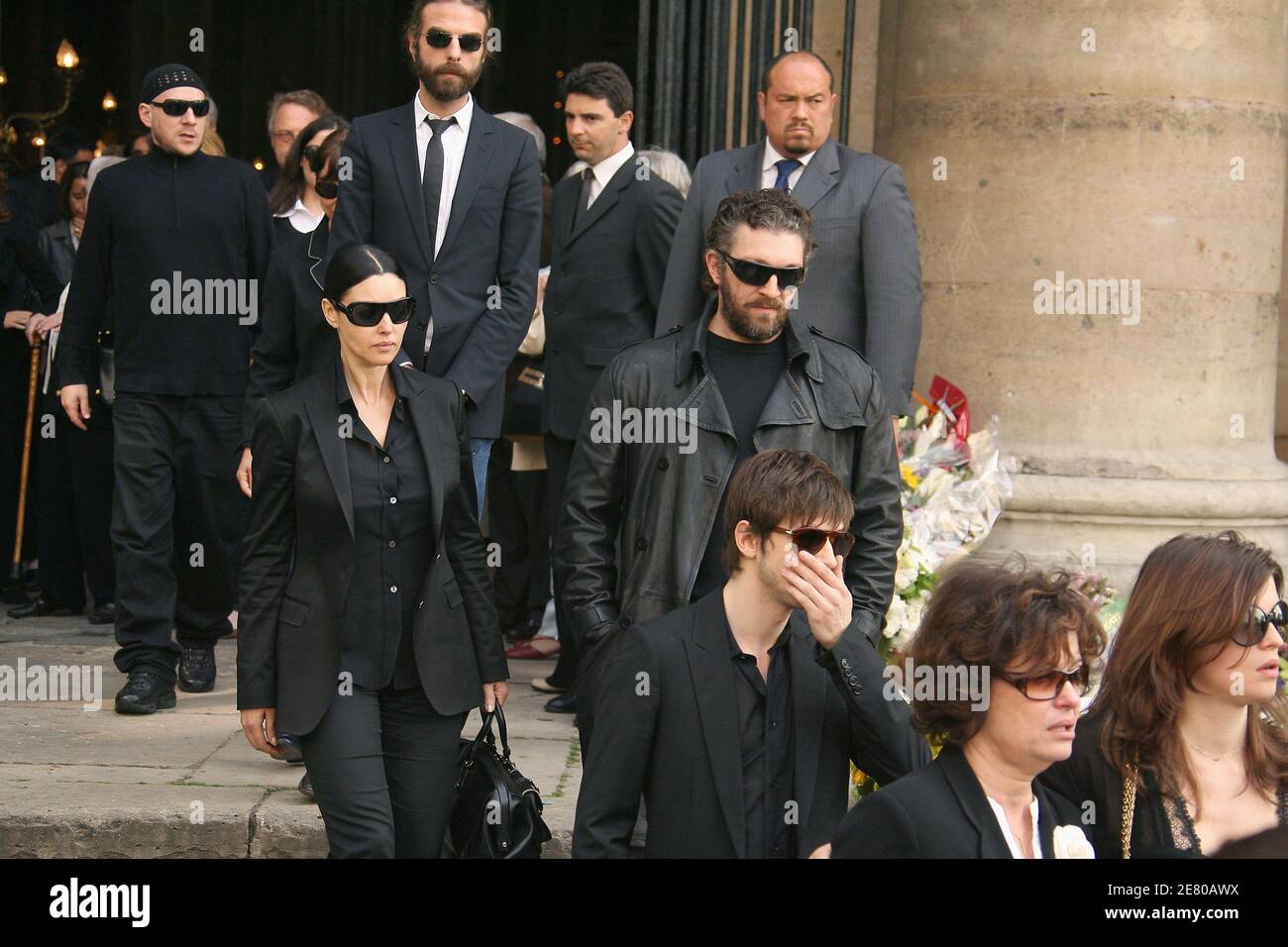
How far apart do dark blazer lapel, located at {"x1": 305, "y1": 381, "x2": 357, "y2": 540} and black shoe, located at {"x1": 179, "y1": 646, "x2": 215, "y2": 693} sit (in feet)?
8.11

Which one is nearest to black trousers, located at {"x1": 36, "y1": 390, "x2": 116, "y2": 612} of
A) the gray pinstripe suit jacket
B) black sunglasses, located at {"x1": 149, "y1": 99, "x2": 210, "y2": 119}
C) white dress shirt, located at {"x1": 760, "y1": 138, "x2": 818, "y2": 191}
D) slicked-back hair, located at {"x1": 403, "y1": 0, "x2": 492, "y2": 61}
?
black sunglasses, located at {"x1": 149, "y1": 99, "x2": 210, "y2": 119}

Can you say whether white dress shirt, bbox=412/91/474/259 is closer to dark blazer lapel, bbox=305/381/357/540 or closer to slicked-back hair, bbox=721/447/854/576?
dark blazer lapel, bbox=305/381/357/540

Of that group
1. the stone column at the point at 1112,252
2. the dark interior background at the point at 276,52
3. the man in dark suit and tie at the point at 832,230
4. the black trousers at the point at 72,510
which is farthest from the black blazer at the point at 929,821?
the dark interior background at the point at 276,52

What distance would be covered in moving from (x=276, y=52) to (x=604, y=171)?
993cm

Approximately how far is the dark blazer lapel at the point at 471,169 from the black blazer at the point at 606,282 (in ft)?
3.12

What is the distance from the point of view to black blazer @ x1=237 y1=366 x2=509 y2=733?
4.37 meters

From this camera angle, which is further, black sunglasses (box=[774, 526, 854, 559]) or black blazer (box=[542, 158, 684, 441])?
black blazer (box=[542, 158, 684, 441])

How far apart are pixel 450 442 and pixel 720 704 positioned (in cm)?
133

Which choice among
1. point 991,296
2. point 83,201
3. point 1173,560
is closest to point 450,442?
point 1173,560

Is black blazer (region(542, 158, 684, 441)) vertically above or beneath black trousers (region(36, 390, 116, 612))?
above

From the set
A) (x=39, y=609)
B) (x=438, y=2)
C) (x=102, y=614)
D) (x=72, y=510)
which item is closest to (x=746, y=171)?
(x=438, y=2)

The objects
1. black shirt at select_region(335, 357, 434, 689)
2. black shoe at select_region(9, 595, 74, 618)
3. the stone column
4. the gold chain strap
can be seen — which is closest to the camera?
the gold chain strap

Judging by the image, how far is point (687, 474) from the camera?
4363 millimetres

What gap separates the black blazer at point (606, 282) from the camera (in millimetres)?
6551
